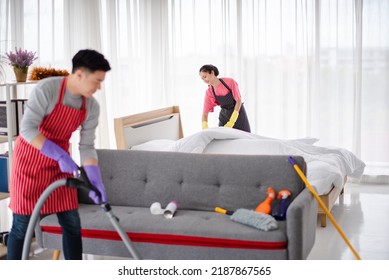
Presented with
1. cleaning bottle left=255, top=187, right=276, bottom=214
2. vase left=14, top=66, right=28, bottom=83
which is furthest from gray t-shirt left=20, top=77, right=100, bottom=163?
vase left=14, top=66, right=28, bottom=83

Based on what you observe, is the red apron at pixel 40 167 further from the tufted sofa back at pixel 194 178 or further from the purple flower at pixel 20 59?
the purple flower at pixel 20 59

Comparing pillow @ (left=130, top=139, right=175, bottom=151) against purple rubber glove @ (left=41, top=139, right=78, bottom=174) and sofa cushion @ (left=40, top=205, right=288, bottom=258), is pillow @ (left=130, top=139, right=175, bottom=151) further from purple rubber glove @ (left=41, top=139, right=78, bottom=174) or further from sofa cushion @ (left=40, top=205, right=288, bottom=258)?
purple rubber glove @ (left=41, top=139, right=78, bottom=174)

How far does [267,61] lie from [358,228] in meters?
2.40

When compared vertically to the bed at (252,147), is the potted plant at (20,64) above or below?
above

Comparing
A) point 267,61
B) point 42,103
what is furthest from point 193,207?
point 267,61

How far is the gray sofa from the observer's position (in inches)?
118

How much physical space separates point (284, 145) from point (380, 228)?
37.2 inches

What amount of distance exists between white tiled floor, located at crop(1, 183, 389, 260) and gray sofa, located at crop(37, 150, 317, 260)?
1.77 feet

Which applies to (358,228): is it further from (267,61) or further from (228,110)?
(267,61)

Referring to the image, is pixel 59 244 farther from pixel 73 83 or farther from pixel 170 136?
pixel 170 136

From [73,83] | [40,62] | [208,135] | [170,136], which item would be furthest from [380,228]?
[40,62]

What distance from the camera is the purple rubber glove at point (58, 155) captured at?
2.65m

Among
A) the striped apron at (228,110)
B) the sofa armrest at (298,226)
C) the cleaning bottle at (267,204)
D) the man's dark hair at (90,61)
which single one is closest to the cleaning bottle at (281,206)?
the cleaning bottle at (267,204)

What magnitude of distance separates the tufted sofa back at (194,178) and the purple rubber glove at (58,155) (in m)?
0.90
